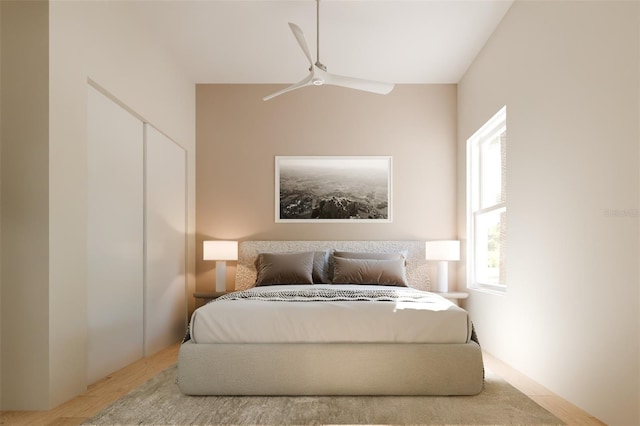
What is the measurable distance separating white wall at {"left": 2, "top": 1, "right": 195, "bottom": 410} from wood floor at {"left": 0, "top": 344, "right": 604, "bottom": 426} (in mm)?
99

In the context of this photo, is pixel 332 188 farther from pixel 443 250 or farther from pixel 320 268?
pixel 443 250

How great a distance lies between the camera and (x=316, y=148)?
18.4 feet

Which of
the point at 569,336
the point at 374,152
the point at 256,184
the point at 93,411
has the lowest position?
the point at 93,411

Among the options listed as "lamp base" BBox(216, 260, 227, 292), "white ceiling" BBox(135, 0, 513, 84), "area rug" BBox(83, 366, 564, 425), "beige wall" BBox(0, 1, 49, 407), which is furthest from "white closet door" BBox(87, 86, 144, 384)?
"lamp base" BBox(216, 260, 227, 292)

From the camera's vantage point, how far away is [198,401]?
9.37 feet

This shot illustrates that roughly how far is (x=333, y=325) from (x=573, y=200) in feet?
5.10

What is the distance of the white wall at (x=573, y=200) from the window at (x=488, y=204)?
343mm

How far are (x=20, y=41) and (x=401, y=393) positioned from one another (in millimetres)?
2965

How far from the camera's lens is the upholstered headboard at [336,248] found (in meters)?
5.39

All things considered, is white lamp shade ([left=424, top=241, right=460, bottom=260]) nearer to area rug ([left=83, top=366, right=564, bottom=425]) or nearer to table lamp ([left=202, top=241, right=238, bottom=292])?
table lamp ([left=202, top=241, right=238, bottom=292])

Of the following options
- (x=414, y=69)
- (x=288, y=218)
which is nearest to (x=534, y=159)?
(x=414, y=69)

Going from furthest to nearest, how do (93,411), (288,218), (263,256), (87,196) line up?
(288,218), (263,256), (87,196), (93,411)

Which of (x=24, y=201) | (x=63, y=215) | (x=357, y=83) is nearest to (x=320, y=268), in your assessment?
(x=357, y=83)

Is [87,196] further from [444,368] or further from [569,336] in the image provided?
[569,336]
